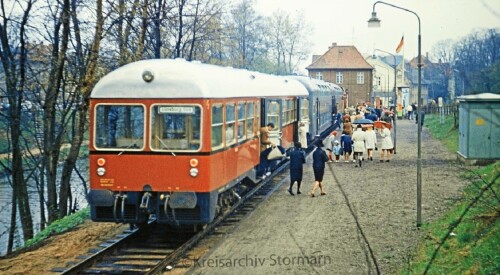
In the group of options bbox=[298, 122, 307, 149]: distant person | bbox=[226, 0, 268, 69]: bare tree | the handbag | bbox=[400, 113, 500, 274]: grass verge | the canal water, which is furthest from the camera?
bbox=[226, 0, 268, 69]: bare tree

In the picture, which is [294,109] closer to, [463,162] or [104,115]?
[463,162]

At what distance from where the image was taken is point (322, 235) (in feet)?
40.7

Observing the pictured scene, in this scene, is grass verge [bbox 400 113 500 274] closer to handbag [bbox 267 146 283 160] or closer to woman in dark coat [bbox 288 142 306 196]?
woman in dark coat [bbox 288 142 306 196]

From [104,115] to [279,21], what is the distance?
161ft

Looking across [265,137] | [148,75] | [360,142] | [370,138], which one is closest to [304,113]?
[370,138]

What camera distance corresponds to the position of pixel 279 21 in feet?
194

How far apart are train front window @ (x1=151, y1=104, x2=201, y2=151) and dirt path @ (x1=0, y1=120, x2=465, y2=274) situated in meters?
1.90

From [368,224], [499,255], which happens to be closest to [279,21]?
[368,224]

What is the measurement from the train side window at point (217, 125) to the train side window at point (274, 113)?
5.73 m

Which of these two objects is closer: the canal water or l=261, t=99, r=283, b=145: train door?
l=261, t=99, r=283, b=145: train door

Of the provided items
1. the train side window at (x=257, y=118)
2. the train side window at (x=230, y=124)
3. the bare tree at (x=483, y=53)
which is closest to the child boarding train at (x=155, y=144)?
the train side window at (x=230, y=124)

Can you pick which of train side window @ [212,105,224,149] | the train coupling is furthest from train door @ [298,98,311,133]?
the train coupling

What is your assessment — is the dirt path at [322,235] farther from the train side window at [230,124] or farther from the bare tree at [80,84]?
the bare tree at [80,84]

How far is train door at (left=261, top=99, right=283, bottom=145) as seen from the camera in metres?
17.3
